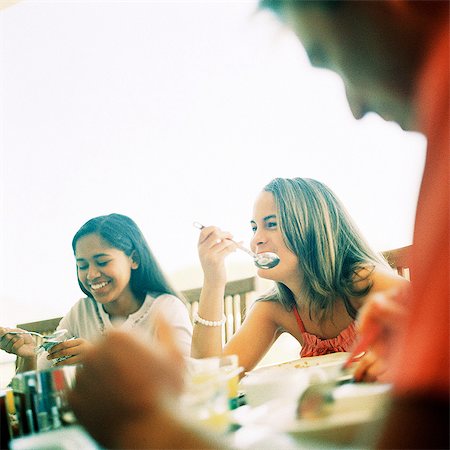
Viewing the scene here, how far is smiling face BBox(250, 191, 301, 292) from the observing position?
77 cm

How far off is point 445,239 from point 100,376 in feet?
→ 0.45

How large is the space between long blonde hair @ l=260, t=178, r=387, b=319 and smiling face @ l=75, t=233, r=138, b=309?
0.26 metres

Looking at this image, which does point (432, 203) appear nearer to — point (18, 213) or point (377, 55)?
point (377, 55)

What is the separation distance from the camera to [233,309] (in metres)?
1.04

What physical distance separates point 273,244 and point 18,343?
0.48 m

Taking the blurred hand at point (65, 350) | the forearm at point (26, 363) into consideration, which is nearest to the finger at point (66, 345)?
the blurred hand at point (65, 350)

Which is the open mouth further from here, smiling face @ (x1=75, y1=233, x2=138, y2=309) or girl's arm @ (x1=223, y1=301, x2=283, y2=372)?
girl's arm @ (x1=223, y1=301, x2=283, y2=372)

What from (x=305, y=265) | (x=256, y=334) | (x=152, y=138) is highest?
(x=152, y=138)

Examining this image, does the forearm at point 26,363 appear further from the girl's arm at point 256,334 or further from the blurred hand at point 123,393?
the blurred hand at point 123,393

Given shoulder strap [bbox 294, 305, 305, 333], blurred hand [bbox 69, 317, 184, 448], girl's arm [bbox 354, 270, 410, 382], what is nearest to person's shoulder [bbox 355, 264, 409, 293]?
shoulder strap [bbox 294, 305, 305, 333]

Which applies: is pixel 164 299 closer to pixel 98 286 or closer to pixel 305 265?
pixel 98 286

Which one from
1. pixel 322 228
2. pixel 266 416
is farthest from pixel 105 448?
pixel 322 228

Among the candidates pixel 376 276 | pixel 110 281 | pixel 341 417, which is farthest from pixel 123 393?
pixel 110 281

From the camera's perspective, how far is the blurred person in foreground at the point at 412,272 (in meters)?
0.17
